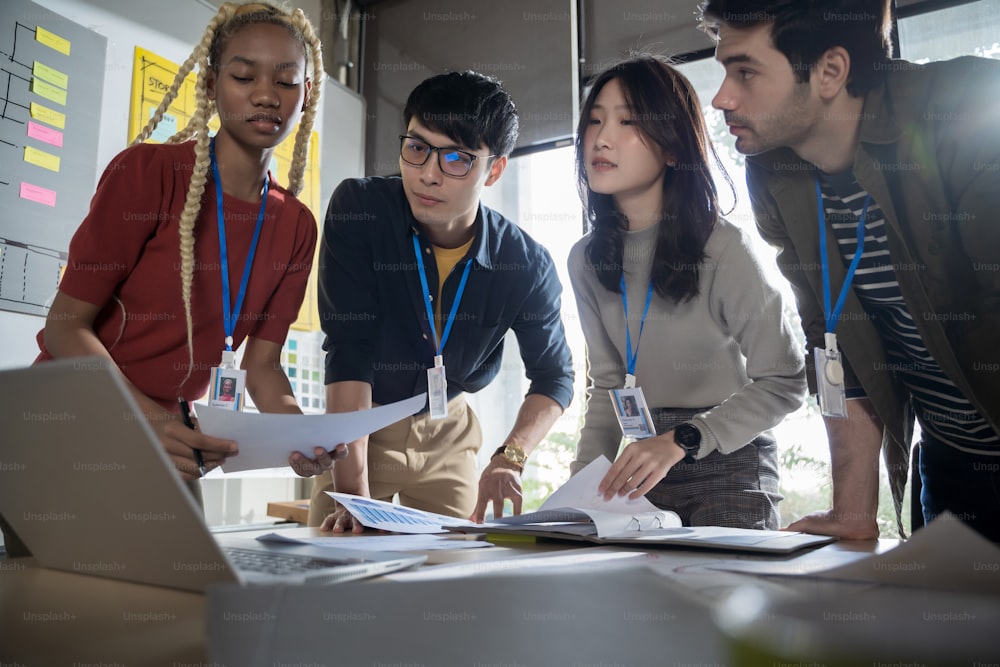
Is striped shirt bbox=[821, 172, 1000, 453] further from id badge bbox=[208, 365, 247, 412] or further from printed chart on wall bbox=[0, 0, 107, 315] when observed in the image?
printed chart on wall bbox=[0, 0, 107, 315]

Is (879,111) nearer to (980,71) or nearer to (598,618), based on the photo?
(980,71)

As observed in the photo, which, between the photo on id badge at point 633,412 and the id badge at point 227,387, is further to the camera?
the photo on id badge at point 633,412

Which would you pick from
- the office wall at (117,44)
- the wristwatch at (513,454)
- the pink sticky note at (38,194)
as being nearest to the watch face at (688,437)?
the wristwatch at (513,454)

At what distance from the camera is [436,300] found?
184 cm

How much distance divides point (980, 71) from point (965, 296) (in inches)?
13.4

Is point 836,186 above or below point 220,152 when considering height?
below

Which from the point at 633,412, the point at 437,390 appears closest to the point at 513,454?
the point at 437,390

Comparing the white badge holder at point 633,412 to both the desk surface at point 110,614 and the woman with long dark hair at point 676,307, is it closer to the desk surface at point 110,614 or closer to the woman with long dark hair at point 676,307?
the woman with long dark hair at point 676,307

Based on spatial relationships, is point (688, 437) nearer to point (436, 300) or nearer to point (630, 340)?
point (630, 340)

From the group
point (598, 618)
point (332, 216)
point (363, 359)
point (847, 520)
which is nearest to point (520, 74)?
point (332, 216)

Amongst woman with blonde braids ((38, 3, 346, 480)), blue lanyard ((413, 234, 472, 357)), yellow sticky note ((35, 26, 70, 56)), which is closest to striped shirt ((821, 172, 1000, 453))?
blue lanyard ((413, 234, 472, 357))

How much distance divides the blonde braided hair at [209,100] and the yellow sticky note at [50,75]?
122 centimetres

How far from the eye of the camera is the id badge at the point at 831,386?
1194 millimetres

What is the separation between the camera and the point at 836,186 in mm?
1302
